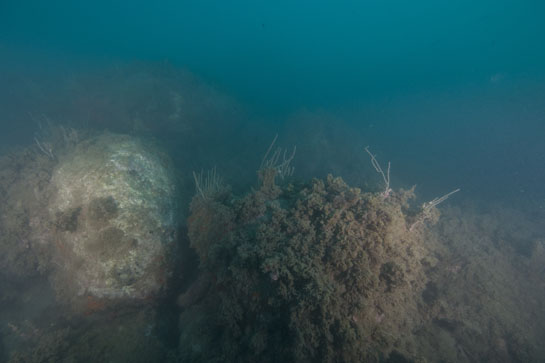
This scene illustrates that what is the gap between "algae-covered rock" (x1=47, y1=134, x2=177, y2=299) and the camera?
5289 mm

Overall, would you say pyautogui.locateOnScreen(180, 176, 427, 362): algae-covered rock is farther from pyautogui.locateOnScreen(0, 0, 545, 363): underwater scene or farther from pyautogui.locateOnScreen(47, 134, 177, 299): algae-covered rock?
pyautogui.locateOnScreen(47, 134, 177, 299): algae-covered rock

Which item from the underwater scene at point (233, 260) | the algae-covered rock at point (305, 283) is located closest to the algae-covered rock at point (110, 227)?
the underwater scene at point (233, 260)

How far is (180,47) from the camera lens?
121 m

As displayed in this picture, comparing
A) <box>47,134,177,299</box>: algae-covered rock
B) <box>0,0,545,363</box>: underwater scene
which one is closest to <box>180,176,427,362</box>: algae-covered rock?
<box>0,0,545,363</box>: underwater scene

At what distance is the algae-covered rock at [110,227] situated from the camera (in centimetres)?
529

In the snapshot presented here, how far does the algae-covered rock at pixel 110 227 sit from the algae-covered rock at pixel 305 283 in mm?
1548

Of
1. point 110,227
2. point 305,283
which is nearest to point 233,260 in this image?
point 305,283

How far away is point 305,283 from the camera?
137 inches

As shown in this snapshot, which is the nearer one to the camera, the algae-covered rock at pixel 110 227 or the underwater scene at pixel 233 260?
the underwater scene at pixel 233 260

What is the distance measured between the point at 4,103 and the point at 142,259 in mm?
29874

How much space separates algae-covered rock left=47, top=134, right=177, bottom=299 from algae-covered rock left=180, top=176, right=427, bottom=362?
155 cm

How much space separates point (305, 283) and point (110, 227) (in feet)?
16.9

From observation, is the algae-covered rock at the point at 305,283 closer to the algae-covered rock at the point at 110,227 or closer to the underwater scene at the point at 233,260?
the underwater scene at the point at 233,260

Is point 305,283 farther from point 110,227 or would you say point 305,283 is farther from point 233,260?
point 110,227
